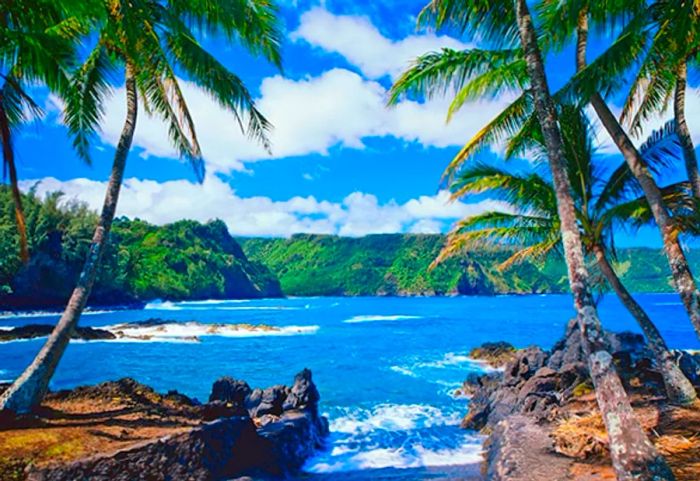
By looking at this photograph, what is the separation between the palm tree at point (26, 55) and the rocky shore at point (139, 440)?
8.12ft

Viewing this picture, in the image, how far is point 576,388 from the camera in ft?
29.9

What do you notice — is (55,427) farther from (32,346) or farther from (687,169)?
(32,346)

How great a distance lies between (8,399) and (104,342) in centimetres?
2772

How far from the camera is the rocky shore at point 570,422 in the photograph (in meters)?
5.21

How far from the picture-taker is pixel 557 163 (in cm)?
570

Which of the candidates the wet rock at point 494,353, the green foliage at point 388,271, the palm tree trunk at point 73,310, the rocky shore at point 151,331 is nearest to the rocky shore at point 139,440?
the palm tree trunk at point 73,310

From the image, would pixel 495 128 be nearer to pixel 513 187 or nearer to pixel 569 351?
pixel 513 187

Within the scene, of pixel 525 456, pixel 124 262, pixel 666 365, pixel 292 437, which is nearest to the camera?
pixel 525 456

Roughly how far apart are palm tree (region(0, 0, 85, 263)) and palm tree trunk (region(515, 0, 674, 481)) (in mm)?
5767

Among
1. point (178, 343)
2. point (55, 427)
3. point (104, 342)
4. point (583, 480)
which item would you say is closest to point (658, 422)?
point (583, 480)

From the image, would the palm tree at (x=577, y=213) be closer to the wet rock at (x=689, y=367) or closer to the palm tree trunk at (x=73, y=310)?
the wet rock at (x=689, y=367)

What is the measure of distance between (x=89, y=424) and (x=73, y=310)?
5.90 feet

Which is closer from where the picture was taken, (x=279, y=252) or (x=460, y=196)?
(x=460, y=196)

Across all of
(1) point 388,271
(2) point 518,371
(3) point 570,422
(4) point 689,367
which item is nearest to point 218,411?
(3) point 570,422
